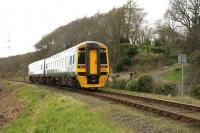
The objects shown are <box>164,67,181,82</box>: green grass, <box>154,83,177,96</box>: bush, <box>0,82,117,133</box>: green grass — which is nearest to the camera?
<box>0,82,117,133</box>: green grass

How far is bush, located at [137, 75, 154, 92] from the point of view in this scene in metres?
22.9

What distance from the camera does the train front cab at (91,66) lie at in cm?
2294

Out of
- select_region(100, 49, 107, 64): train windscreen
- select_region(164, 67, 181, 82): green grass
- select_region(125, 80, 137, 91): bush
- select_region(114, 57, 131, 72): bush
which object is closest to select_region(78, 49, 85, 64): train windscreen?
select_region(100, 49, 107, 64): train windscreen

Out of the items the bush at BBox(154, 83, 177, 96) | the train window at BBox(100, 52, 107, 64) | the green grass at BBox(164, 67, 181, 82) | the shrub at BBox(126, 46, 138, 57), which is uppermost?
the shrub at BBox(126, 46, 138, 57)

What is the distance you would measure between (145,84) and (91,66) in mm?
3445

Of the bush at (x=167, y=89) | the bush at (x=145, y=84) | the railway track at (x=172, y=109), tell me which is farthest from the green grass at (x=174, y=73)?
the railway track at (x=172, y=109)

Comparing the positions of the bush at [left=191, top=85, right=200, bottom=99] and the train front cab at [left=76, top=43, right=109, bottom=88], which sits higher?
the train front cab at [left=76, top=43, right=109, bottom=88]

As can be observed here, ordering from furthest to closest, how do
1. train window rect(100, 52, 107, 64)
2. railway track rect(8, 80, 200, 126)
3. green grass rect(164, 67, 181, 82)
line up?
1. green grass rect(164, 67, 181, 82)
2. train window rect(100, 52, 107, 64)
3. railway track rect(8, 80, 200, 126)

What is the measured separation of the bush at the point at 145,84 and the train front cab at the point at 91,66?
2.17 metres

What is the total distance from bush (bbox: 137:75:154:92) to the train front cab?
7.14 ft

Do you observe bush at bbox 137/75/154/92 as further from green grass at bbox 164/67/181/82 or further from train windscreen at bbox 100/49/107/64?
green grass at bbox 164/67/181/82

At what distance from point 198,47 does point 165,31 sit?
1658 cm

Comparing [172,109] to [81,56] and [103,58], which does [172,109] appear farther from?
[103,58]

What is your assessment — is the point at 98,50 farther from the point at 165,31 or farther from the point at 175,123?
the point at 165,31
